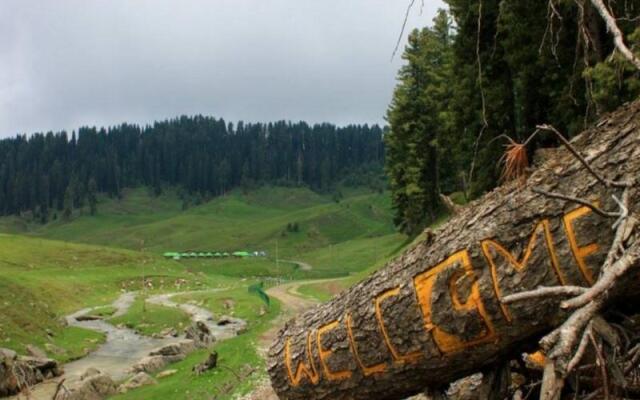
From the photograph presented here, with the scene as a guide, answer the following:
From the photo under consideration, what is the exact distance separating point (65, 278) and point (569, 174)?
5918cm

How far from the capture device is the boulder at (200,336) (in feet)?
98.7

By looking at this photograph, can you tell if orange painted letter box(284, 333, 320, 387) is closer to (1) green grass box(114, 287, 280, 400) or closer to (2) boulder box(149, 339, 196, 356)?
(1) green grass box(114, 287, 280, 400)

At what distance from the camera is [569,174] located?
4855 mm

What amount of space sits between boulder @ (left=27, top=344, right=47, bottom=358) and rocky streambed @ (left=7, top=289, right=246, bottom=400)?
1.27 metres

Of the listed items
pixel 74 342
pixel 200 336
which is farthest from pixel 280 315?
pixel 74 342

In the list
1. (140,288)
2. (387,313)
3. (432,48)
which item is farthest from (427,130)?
(387,313)

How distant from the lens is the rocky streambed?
71.5ft

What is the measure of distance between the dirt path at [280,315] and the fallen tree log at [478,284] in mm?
2610

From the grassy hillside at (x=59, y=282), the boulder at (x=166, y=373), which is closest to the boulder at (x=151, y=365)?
the boulder at (x=166, y=373)

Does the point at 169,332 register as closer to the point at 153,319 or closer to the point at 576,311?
the point at 153,319

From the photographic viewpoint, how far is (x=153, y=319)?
41625 millimetres

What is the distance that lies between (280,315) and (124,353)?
898 centimetres

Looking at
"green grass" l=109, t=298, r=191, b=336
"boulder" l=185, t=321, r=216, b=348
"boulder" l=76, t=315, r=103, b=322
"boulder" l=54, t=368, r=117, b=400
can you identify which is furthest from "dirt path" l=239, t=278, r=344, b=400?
"boulder" l=76, t=315, r=103, b=322

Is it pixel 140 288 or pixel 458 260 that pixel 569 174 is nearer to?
pixel 458 260
